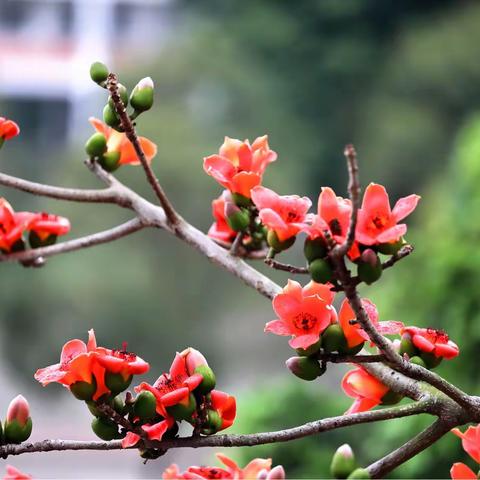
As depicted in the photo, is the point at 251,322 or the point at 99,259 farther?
the point at 251,322

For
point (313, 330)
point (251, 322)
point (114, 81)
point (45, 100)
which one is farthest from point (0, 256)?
point (45, 100)

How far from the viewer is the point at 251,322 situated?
13867 mm

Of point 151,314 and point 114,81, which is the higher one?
point 114,81

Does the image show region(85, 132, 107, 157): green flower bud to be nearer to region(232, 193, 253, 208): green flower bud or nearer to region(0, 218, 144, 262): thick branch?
region(0, 218, 144, 262): thick branch

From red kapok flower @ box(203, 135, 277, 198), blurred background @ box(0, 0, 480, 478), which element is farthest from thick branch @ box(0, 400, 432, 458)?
blurred background @ box(0, 0, 480, 478)

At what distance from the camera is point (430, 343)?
88 centimetres

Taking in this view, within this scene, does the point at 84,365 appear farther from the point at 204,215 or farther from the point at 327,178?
the point at 327,178

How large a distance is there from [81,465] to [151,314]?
195cm

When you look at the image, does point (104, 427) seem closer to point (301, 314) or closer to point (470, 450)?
point (301, 314)

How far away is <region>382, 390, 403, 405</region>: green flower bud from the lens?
2.92ft

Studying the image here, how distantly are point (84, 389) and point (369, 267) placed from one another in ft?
0.68

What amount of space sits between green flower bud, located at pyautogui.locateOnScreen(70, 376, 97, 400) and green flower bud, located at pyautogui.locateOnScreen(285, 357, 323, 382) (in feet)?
0.43

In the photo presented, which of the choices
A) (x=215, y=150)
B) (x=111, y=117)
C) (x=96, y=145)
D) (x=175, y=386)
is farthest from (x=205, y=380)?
(x=215, y=150)

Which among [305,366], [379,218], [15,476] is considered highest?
[379,218]
